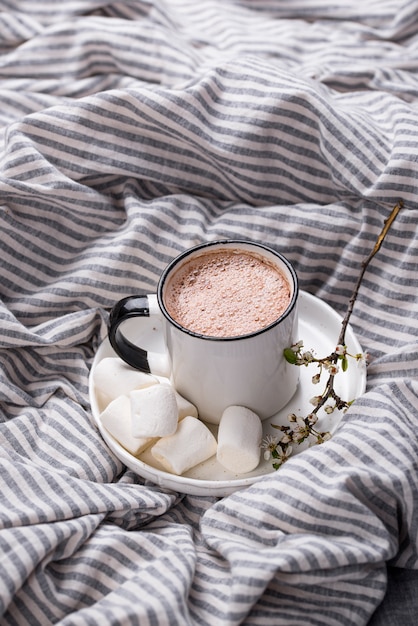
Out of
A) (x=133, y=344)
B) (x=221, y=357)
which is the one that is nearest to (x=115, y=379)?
(x=133, y=344)

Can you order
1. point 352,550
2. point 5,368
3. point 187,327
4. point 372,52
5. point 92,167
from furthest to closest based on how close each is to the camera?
1. point 372,52
2. point 92,167
3. point 5,368
4. point 187,327
5. point 352,550

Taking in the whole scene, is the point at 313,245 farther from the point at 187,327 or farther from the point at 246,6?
the point at 246,6

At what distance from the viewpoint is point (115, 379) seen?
1.02 metres

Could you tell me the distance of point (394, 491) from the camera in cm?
85

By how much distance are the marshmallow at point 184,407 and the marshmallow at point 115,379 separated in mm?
47

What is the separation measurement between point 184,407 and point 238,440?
89mm

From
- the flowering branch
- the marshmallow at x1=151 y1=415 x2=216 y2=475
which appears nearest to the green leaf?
the flowering branch

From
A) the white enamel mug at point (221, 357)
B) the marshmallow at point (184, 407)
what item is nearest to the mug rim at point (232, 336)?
the white enamel mug at point (221, 357)

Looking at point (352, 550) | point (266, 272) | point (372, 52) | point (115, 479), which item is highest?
point (372, 52)

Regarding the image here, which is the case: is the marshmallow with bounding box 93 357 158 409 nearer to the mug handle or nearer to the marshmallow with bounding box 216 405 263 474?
the mug handle

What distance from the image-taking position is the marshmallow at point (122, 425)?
0.96 meters

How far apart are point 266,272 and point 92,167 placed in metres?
0.35

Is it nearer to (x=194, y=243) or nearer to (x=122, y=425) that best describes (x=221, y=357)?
(x=122, y=425)

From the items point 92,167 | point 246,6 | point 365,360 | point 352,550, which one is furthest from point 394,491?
point 246,6
